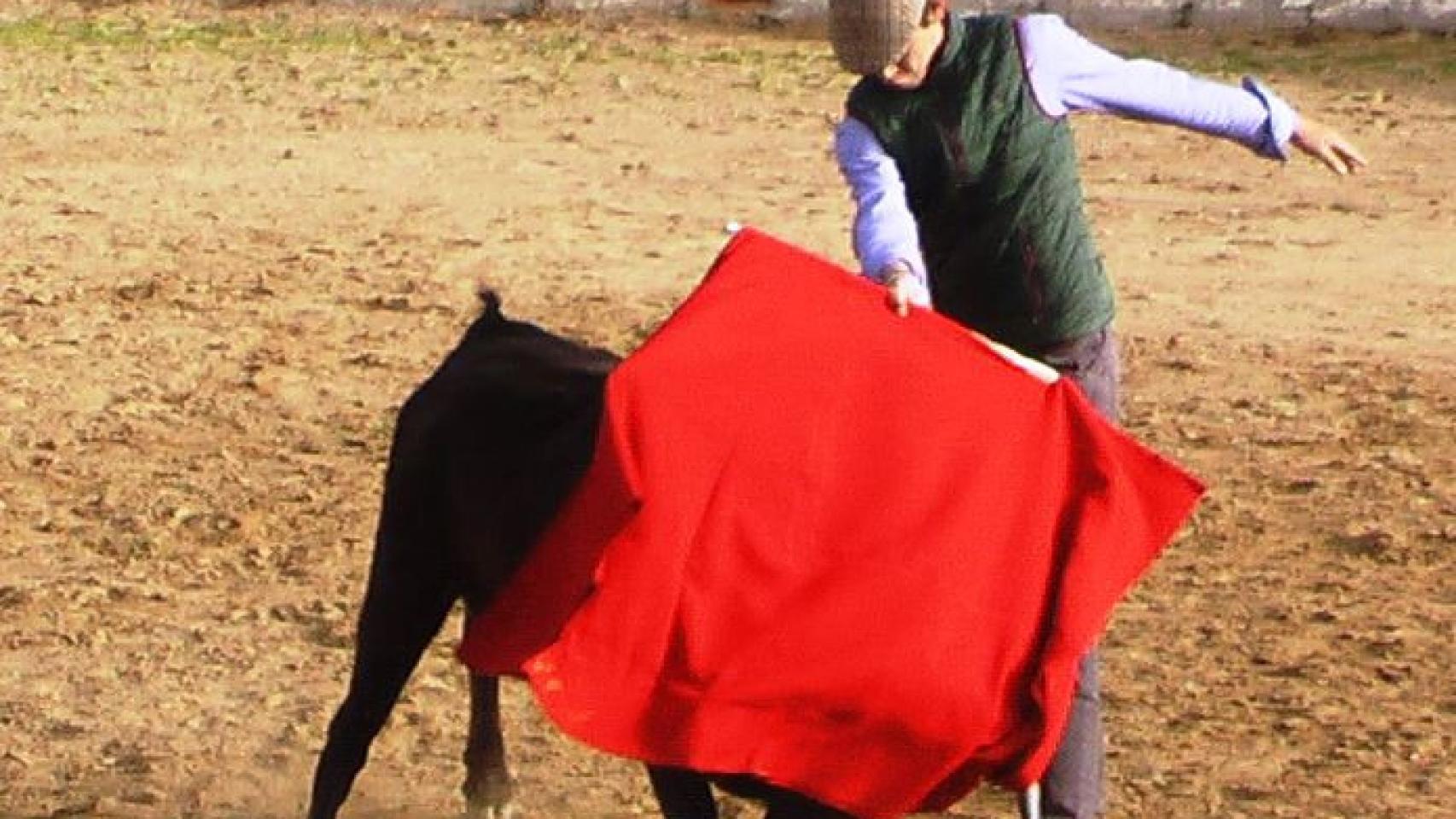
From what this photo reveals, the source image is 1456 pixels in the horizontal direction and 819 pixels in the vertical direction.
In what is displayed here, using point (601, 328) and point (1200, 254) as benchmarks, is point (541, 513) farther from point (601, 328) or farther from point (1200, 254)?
point (1200, 254)

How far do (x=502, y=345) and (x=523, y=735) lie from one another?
134 centimetres

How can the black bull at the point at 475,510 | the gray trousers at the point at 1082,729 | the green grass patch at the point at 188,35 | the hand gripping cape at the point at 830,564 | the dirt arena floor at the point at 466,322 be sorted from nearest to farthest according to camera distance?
the hand gripping cape at the point at 830,564 < the black bull at the point at 475,510 < the gray trousers at the point at 1082,729 < the dirt arena floor at the point at 466,322 < the green grass patch at the point at 188,35

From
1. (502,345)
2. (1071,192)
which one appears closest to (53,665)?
(502,345)

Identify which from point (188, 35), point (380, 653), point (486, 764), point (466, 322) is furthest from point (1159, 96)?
point (188, 35)

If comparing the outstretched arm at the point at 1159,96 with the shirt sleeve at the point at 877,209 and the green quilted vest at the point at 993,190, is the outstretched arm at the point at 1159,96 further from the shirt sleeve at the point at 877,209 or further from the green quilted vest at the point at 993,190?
the shirt sleeve at the point at 877,209

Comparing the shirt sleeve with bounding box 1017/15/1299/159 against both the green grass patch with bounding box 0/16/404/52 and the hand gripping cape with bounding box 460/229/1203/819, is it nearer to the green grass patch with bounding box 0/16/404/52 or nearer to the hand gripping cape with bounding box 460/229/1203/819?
the hand gripping cape with bounding box 460/229/1203/819

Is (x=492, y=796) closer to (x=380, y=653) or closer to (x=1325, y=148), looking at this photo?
(x=380, y=653)

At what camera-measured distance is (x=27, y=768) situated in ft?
23.0

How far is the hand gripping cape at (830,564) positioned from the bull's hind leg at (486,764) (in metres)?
1.28

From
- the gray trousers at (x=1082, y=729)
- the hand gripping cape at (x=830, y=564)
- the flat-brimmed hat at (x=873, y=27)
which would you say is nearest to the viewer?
the hand gripping cape at (x=830, y=564)

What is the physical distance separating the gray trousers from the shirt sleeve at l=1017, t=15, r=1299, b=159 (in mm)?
470

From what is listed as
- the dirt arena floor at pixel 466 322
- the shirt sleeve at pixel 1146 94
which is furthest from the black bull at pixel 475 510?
the shirt sleeve at pixel 1146 94

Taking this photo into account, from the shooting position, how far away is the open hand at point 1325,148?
5.54 m

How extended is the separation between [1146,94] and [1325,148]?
1.07 ft
